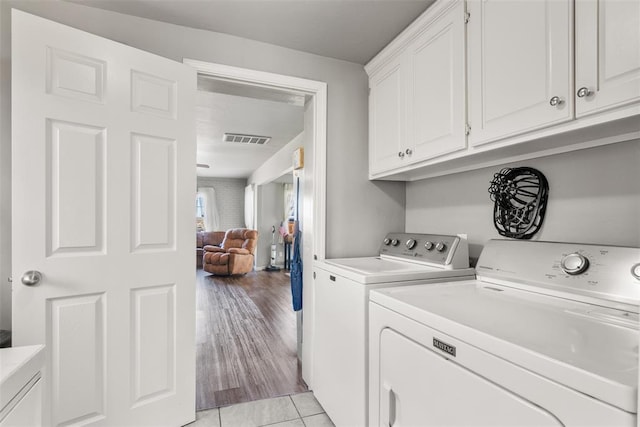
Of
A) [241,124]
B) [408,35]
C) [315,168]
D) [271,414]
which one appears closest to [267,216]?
[241,124]

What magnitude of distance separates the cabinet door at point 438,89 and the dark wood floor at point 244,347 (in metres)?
1.84

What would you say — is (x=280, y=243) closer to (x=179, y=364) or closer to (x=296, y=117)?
(x=296, y=117)

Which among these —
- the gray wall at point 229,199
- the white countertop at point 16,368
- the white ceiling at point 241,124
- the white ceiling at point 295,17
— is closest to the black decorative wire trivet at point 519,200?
the white ceiling at point 295,17

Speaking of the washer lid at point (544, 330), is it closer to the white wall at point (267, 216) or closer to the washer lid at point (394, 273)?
the washer lid at point (394, 273)

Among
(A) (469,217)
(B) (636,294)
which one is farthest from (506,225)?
(B) (636,294)

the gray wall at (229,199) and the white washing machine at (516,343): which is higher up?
the gray wall at (229,199)

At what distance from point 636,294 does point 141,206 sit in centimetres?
203

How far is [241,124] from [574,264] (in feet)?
12.0

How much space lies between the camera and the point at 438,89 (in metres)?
1.55

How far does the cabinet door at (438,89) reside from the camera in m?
1.43

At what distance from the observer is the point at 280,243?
24.9 feet

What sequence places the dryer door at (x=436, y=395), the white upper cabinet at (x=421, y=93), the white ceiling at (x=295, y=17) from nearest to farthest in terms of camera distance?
the dryer door at (x=436, y=395) → the white upper cabinet at (x=421, y=93) → the white ceiling at (x=295, y=17)

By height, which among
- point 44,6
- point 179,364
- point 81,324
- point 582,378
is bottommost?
point 179,364

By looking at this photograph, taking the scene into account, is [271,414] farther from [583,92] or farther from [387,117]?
[583,92]
